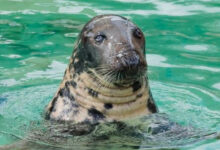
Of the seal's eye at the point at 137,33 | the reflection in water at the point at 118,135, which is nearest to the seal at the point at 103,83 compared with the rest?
the seal's eye at the point at 137,33

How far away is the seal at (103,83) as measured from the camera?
663 cm

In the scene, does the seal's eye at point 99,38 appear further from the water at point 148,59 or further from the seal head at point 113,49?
the water at point 148,59

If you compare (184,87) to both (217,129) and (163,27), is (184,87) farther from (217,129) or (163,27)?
(163,27)

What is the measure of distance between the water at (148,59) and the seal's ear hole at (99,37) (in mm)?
864

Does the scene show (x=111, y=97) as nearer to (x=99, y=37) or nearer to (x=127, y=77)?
(x=127, y=77)

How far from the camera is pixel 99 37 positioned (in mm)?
6836

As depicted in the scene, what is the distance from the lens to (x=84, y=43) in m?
6.96

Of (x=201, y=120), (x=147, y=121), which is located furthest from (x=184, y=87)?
(x=147, y=121)

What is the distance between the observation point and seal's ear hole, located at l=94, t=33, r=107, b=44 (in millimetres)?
6804

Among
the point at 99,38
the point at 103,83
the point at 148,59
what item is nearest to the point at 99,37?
the point at 99,38

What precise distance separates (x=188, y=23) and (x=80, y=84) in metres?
4.30

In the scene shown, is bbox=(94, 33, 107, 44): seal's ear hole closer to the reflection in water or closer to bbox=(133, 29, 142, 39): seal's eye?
bbox=(133, 29, 142, 39): seal's eye

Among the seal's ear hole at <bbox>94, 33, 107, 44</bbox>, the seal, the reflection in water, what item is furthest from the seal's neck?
the seal's ear hole at <bbox>94, 33, 107, 44</bbox>

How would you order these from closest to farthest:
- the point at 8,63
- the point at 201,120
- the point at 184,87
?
the point at 201,120 < the point at 184,87 < the point at 8,63
